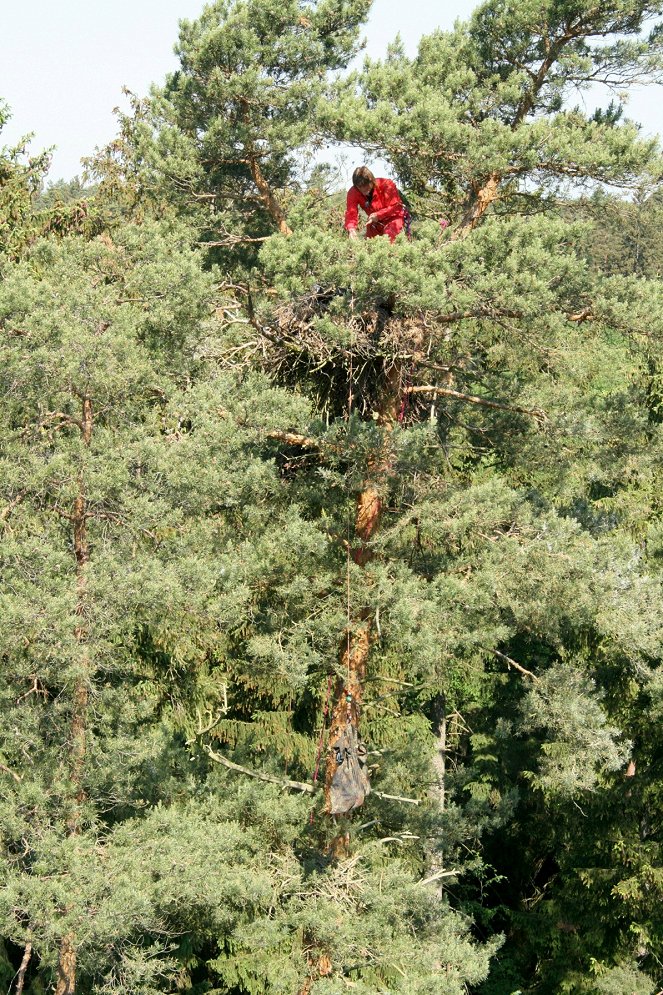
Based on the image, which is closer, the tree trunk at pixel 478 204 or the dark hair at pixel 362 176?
the dark hair at pixel 362 176

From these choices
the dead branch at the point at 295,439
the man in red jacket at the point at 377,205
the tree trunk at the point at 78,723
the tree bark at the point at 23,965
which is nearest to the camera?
the tree trunk at the point at 78,723

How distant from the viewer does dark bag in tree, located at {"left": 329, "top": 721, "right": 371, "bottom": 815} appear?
1080 cm

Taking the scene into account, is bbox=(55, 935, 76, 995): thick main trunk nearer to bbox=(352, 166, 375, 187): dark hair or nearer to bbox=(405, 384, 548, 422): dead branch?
bbox=(405, 384, 548, 422): dead branch

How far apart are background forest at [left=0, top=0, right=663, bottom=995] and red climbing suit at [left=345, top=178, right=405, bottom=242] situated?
238mm

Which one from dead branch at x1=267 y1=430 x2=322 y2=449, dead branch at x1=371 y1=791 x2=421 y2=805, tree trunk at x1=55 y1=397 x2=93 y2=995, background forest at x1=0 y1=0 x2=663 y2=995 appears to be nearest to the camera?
background forest at x1=0 y1=0 x2=663 y2=995

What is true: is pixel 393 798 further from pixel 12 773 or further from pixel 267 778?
pixel 12 773

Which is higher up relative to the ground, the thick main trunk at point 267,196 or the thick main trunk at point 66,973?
the thick main trunk at point 267,196

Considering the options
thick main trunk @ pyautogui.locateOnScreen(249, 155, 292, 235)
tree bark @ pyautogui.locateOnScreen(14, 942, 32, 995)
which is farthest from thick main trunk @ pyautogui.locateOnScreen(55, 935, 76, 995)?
thick main trunk @ pyautogui.locateOnScreen(249, 155, 292, 235)

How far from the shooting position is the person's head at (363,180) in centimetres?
984

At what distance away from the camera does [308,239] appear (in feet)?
30.5

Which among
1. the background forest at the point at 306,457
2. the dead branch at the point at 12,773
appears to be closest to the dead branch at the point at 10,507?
the background forest at the point at 306,457

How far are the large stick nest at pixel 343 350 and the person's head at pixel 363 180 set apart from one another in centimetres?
91

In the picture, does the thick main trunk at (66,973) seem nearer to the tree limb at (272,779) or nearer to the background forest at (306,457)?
the background forest at (306,457)

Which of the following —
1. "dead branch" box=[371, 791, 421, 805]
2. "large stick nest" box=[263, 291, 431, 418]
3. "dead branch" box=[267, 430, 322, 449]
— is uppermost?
"large stick nest" box=[263, 291, 431, 418]
